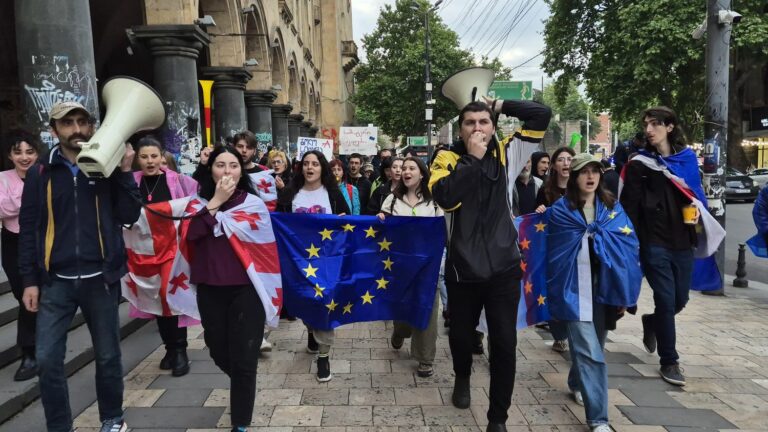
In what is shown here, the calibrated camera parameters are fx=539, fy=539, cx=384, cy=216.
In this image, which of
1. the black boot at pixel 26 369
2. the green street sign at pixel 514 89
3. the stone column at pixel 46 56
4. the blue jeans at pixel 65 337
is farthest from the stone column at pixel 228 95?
the green street sign at pixel 514 89

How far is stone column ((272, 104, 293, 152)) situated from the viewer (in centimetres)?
1984

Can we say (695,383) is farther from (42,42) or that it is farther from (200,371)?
(42,42)

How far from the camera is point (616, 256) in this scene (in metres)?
3.81

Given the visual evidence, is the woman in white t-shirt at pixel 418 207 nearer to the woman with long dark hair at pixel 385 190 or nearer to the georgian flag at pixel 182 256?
the woman with long dark hair at pixel 385 190

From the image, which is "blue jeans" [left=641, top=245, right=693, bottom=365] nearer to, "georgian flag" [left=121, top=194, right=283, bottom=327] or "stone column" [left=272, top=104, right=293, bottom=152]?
"georgian flag" [left=121, top=194, right=283, bottom=327]

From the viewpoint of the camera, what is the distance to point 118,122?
9.44 ft

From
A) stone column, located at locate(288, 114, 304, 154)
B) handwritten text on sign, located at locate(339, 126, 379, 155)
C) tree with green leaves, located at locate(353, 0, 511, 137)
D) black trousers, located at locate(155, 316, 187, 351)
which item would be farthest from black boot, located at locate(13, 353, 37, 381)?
tree with green leaves, located at locate(353, 0, 511, 137)

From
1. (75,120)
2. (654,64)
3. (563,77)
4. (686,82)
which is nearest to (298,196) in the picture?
(75,120)

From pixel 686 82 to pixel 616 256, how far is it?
898 inches

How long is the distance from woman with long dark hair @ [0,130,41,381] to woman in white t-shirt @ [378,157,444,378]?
116 inches

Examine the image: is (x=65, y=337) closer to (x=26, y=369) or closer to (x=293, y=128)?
(x=26, y=369)

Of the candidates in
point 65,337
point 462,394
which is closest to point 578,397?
point 462,394

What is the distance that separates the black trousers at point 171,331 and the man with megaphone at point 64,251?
56.7 inches

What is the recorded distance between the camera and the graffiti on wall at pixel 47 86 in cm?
601
